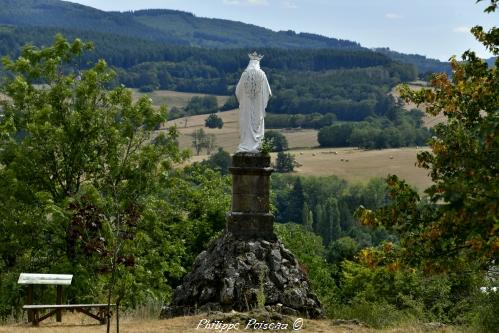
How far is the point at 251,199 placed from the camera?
19.1m

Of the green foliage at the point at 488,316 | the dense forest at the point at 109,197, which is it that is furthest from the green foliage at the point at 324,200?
the green foliage at the point at 488,316

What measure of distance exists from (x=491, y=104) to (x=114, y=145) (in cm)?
1457

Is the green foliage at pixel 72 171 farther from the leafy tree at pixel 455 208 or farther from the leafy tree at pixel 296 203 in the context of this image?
the leafy tree at pixel 296 203

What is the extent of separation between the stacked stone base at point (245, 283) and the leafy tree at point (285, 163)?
133522 mm

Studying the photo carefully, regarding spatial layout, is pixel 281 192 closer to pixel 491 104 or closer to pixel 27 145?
pixel 27 145

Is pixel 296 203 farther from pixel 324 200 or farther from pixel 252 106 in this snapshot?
pixel 252 106

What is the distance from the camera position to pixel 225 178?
40000 millimetres

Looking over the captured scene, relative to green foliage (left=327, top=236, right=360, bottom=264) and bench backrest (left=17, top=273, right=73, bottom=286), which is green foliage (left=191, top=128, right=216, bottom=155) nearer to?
green foliage (left=327, top=236, right=360, bottom=264)

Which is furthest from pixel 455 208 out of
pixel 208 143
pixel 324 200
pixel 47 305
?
pixel 208 143

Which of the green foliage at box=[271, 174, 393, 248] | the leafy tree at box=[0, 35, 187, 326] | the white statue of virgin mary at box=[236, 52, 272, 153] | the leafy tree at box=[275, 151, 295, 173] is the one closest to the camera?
the white statue of virgin mary at box=[236, 52, 272, 153]

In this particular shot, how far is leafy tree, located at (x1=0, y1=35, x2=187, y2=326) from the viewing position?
82.9 ft

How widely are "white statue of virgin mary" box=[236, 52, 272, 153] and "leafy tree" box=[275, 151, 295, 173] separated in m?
132

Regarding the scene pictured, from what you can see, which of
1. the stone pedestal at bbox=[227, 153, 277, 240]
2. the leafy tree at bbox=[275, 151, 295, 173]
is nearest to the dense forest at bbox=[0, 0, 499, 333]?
the stone pedestal at bbox=[227, 153, 277, 240]

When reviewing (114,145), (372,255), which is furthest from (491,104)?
(114,145)
